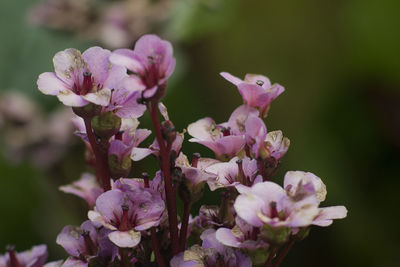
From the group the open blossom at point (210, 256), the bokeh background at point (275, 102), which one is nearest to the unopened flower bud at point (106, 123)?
the open blossom at point (210, 256)

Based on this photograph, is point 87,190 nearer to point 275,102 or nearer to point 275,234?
point 275,234

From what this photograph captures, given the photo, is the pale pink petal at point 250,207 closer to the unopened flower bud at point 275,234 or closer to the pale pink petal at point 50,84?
the unopened flower bud at point 275,234

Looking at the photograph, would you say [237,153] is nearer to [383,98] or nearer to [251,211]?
[251,211]

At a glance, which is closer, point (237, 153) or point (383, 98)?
point (237, 153)

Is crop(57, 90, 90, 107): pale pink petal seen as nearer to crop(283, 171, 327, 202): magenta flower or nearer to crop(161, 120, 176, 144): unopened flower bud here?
crop(161, 120, 176, 144): unopened flower bud

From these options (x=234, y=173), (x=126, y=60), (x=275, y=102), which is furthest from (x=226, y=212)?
(x=275, y=102)

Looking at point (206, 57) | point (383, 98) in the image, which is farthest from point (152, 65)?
point (383, 98)
